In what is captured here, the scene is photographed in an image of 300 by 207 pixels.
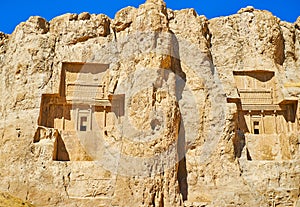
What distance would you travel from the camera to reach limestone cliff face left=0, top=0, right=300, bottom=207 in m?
17.9

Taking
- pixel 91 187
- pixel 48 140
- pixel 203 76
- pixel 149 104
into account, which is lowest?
pixel 91 187

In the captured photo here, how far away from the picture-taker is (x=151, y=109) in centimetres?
1836

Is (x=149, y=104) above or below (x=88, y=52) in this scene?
below

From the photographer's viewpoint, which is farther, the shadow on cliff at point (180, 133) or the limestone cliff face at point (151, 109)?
the shadow on cliff at point (180, 133)

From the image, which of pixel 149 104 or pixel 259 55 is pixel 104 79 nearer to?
pixel 149 104

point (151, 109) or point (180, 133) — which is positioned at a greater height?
point (151, 109)

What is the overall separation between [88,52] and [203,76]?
6.48 meters

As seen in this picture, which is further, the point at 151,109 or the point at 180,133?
the point at 180,133

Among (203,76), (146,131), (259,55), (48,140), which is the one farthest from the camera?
(259,55)

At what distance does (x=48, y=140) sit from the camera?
19328mm

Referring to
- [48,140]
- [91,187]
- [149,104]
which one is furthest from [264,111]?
[48,140]

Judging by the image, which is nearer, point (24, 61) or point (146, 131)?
point (146, 131)

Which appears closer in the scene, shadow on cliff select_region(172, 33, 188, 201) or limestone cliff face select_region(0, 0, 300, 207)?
limestone cliff face select_region(0, 0, 300, 207)

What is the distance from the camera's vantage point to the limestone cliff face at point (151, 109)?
1791cm
